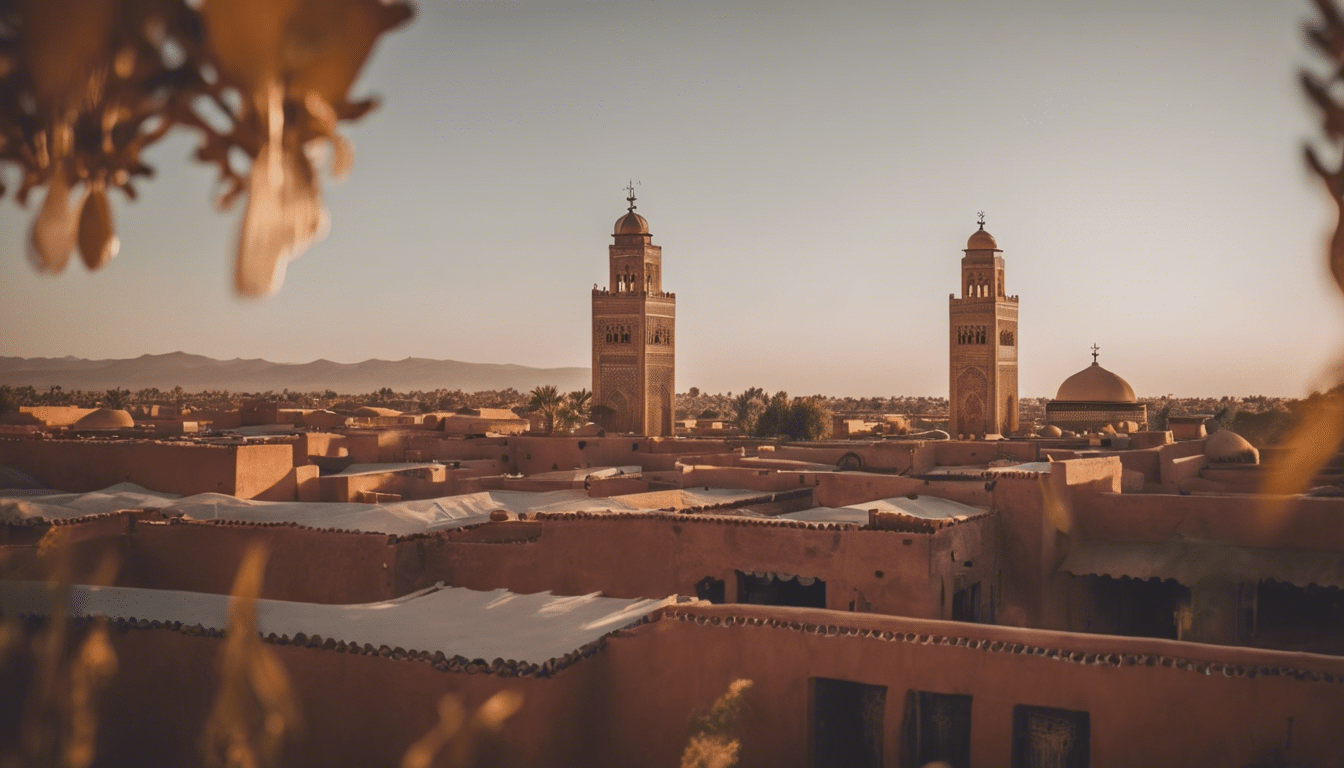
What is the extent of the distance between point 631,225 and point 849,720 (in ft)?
144

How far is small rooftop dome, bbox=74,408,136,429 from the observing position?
102 ft

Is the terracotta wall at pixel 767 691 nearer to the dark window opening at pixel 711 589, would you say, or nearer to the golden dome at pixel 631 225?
the dark window opening at pixel 711 589

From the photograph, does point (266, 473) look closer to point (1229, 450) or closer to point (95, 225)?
point (95, 225)

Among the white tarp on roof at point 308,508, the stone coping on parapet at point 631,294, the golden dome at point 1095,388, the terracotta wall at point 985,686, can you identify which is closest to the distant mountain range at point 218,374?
the stone coping on parapet at point 631,294

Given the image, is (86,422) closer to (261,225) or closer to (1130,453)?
(1130,453)

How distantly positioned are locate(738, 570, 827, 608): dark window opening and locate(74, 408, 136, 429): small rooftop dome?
23.0 metres

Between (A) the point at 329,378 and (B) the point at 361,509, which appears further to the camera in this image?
(A) the point at 329,378

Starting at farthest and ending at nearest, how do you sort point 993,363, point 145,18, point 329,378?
1. point 329,378
2. point 993,363
3. point 145,18

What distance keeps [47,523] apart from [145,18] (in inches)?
554

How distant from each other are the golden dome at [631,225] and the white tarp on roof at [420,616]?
4125 centimetres

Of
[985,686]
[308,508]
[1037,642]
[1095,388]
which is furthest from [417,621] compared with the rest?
[1095,388]

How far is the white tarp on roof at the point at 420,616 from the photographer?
949cm

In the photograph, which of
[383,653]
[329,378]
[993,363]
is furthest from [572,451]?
[329,378]

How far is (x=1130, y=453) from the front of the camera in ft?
74.1
